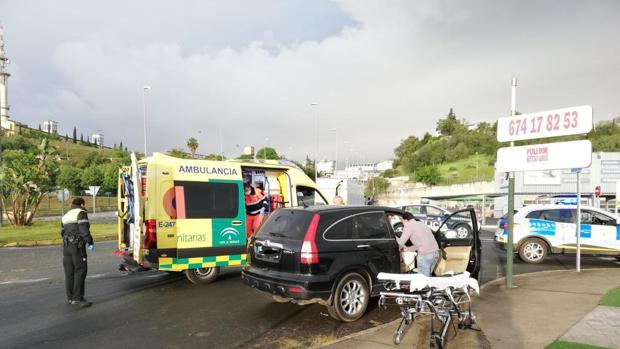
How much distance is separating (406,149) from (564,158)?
443 feet

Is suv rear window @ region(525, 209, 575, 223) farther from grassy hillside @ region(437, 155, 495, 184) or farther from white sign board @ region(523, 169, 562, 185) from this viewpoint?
grassy hillside @ region(437, 155, 495, 184)

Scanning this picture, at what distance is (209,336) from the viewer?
19.7 ft

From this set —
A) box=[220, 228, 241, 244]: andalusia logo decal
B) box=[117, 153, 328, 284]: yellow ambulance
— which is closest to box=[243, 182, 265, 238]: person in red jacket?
box=[117, 153, 328, 284]: yellow ambulance

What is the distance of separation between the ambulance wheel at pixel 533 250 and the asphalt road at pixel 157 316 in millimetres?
2823

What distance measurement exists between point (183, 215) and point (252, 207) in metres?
2.08

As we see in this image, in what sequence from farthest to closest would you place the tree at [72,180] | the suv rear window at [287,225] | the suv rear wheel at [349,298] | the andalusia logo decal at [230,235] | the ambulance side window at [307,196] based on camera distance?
the tree at [72,180]
the ambulance side window at [307,196]
the andalusia logo decal at [230,235]
the suv rear window at [287,225]
the suv rear wheel at [349,298]

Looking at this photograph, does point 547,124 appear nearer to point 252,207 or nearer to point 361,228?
point 361,228

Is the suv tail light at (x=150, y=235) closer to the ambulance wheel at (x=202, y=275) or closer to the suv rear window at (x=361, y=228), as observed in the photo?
the ambulance wheel at (x=202, y=275)

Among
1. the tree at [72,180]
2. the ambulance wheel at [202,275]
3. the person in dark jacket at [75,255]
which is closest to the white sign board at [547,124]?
the ambulance wheel at [202,275]

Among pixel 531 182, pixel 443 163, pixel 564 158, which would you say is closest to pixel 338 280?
pixel 564 158

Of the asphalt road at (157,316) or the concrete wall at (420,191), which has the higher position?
the asphalt road at (157,316)

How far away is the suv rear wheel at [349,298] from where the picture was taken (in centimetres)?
652

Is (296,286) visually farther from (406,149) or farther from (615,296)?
(406,149)

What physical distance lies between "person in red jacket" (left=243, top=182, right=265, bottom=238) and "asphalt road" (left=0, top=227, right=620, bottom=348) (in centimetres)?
121
